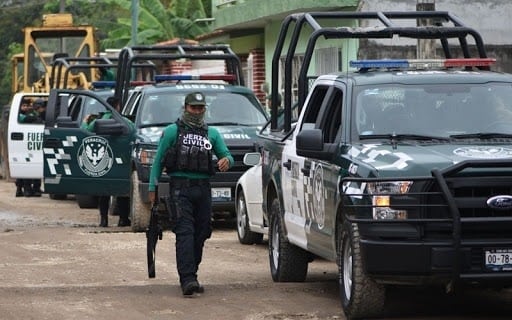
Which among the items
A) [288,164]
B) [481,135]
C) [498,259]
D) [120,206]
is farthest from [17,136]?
[498,259]

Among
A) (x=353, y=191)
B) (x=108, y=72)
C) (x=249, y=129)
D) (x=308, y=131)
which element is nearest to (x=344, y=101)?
(x=308, y=131)

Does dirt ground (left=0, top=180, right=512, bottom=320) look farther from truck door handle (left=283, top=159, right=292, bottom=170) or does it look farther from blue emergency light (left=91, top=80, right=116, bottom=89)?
blue emergency light (left=91, top=80, right=116, bottom=89)

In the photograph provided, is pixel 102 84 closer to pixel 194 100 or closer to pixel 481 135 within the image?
pixel 194 100

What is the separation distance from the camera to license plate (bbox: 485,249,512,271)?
938 centimetres

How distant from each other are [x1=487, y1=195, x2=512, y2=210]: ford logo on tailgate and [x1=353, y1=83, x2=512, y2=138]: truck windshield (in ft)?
3.87

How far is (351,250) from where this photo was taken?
981 centimetres

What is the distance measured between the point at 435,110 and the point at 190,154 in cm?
226

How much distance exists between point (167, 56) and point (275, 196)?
302 inches

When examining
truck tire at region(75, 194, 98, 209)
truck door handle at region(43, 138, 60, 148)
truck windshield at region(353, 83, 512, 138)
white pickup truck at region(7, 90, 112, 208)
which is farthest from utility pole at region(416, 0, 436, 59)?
white pickup truck at region(7, 90, 112, 208)

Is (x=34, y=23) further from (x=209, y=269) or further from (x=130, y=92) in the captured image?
(x=209, y=269)

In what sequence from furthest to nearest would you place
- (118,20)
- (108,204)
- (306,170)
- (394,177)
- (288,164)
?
(118,20)
(108,204)
(288,164)
(306,170)
(394,177)

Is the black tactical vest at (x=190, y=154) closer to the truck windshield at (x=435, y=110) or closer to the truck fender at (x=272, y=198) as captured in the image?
the truck fender at (x=272, y=198)

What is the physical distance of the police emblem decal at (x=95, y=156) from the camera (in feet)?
64.0

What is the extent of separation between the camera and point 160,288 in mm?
12141
